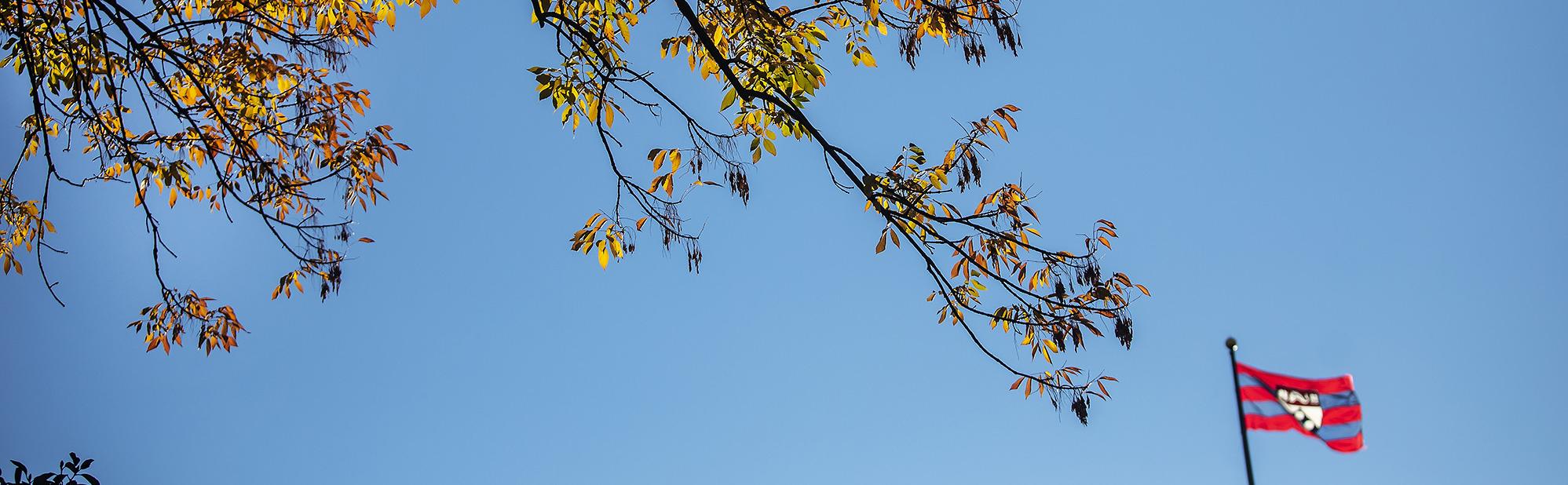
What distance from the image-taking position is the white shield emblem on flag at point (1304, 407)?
12.9m

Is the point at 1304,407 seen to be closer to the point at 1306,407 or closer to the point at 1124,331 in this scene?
the point at 1306,407

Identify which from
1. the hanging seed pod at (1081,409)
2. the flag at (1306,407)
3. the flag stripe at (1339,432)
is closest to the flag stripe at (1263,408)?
the flag at (1306,407)

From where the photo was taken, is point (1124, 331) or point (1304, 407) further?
point (1304, 407)

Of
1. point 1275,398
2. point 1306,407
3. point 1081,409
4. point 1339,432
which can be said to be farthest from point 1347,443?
point 1081,409

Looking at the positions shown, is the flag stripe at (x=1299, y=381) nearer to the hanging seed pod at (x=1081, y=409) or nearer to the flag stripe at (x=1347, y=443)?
the flag stripe at (x=1347, y=443)

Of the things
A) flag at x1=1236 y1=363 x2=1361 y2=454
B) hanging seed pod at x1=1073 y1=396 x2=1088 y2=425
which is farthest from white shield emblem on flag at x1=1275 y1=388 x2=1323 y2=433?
hanging seed pod at x1=1073 y1=396 x2=1088 y2=425

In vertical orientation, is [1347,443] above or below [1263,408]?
below

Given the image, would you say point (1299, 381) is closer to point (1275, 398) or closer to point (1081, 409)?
point (1275, 398)

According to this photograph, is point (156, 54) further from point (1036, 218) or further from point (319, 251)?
point (1036, 218)

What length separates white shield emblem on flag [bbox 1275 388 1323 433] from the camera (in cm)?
1290

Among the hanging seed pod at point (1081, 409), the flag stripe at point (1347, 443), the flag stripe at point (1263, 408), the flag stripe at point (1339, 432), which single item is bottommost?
the hanging seed pod at point (1081, 409)

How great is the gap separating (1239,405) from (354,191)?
1018cm

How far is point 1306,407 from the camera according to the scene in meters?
12.9

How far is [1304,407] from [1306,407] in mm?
19
